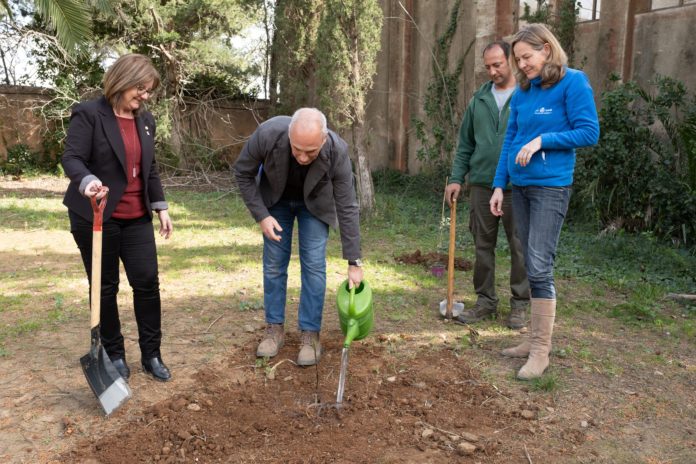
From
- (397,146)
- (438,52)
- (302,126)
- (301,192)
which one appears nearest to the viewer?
(302,126)

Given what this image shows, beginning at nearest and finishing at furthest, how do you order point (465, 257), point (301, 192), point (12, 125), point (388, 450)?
point (388, 450), point (301, 192), point (465, 257), point (12, 125)

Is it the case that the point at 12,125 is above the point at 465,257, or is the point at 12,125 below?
above

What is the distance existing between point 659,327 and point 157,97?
12.4 meters

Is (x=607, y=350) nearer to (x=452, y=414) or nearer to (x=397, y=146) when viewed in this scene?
(x=452, y=414)

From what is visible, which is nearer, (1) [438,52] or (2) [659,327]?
(2) [659,327]

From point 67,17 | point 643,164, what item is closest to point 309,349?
point 643,164

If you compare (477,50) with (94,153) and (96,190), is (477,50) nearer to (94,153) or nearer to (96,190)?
(94,153)

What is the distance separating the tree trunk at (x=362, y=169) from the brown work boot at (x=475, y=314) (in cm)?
479

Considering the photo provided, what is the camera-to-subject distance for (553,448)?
284cm

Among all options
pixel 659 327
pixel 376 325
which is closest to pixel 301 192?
pixel 376 325

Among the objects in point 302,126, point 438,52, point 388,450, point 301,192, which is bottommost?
point 388,450

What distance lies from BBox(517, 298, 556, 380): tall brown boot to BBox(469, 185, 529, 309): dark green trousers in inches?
29.6

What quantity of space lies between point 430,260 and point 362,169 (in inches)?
116

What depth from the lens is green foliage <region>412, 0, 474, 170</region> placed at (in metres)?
11.0
